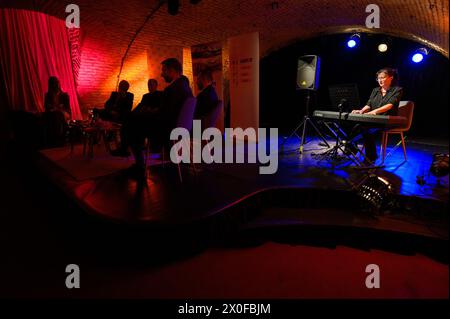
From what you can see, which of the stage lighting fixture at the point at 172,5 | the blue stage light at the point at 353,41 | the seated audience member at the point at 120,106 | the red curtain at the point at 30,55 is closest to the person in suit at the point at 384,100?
the blue stage light at the point at 353,41

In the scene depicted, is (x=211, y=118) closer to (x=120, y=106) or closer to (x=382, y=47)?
(x=120, y=106)

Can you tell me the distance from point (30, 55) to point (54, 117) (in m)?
1.97

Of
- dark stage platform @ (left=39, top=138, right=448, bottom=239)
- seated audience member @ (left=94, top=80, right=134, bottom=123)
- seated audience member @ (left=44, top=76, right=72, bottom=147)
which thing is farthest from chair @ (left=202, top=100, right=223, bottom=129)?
seated audience member @ (left=44, top=76, right=72, bottom=147)

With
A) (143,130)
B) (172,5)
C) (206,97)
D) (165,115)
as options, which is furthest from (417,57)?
(143,130)

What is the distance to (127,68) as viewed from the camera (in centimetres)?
745

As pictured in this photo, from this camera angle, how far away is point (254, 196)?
111 inches

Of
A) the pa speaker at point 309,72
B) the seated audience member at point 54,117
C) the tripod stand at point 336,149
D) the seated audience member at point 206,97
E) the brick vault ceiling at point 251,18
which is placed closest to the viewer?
the tripod stand at point 336,149

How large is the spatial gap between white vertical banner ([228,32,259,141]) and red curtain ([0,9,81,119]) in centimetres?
400

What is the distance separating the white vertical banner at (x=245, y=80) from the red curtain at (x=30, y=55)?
13.1 feet

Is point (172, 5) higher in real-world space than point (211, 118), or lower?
higher

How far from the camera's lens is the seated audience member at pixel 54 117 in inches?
207

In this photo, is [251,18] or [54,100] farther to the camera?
[251,18]

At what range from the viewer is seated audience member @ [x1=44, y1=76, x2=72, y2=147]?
5246 mm

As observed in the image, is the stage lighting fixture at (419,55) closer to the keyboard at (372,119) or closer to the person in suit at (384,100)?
the person in suit at (384,100)
